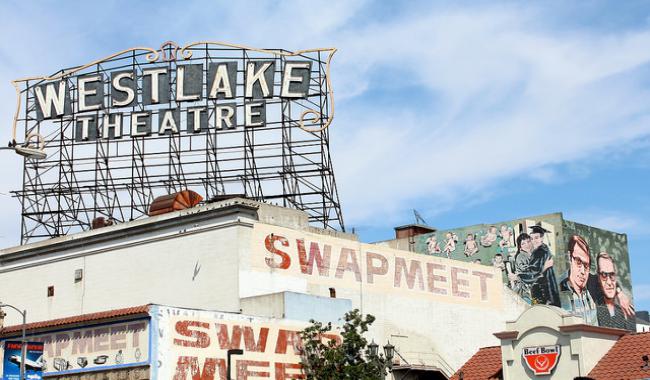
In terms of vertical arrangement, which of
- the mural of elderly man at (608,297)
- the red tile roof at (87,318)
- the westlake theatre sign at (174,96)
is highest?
the westlake theatre sign at (174,96)

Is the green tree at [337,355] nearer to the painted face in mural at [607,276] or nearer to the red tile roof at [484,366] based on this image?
the red tile roof at [484,366]

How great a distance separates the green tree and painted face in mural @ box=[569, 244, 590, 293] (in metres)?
28.8

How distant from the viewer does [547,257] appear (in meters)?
63.6

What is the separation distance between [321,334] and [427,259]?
456 inches

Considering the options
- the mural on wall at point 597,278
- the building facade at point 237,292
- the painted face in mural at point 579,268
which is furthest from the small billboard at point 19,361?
the painted face in mural at point 579,268

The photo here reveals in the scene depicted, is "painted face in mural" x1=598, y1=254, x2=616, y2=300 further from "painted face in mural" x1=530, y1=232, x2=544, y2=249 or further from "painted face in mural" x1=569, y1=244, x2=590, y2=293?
"painted face in mural" x1=530, y1=232, x2=544, y2=249

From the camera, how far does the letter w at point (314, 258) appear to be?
43219 mm

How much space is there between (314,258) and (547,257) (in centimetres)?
2475

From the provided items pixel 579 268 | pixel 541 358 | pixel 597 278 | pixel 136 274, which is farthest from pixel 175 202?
pixel 597 278

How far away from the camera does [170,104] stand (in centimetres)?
5119

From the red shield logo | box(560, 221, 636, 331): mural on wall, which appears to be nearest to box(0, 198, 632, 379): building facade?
the red shield logo

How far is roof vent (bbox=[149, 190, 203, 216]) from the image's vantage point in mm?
45312

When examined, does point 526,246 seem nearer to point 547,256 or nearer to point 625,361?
point 547,256

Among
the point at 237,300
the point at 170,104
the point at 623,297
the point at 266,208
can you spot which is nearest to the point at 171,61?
the point at 170,104
